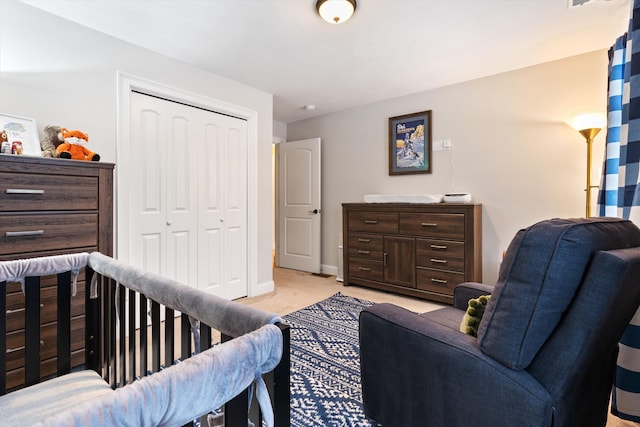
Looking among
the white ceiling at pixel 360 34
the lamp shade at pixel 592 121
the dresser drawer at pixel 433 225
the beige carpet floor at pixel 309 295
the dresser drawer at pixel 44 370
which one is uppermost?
the white ceiling at pixel 360 34

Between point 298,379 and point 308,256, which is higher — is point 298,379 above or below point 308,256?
below

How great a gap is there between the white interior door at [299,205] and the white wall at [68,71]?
202cm

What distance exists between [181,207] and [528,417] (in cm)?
280

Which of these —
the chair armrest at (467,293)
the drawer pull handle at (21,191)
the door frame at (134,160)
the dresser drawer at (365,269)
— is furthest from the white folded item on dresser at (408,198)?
the drawer pull handle at (21,191)

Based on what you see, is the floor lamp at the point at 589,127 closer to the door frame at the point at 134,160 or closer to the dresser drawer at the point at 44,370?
the door frame at the point at 134,160

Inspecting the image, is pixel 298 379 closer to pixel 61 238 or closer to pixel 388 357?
pixel 388 357

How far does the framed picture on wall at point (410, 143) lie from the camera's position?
11.9 ft

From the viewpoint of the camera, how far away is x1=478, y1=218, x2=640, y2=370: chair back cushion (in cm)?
89

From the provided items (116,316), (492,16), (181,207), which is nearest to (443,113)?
→ (492,16)

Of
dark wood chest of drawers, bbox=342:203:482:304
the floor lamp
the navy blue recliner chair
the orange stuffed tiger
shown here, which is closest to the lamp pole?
the floor lamp

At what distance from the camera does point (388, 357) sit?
1.27m

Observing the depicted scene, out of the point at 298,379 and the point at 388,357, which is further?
the point at 298,379

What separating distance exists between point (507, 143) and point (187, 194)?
325 centimetres

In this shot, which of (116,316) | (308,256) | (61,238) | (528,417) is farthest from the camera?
(308,256)
